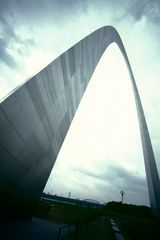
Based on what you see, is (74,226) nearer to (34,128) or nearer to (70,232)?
(70,232)

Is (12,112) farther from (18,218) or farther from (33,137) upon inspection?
(18,218)

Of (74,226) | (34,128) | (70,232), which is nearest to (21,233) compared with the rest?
(70,232)

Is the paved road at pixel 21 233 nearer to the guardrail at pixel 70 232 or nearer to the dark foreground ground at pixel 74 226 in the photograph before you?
the dark foreground ground at pixel 74 226

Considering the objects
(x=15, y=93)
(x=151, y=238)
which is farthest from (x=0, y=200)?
(x=151, y=238)

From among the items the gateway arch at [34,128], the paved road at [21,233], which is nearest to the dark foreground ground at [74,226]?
the paved road at [21,233]

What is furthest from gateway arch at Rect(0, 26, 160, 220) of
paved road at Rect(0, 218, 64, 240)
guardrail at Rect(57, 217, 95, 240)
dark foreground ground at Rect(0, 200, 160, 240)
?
guardrail at Rect(57, 217, 95, 240)

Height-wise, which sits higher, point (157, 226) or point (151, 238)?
point (157, 226)

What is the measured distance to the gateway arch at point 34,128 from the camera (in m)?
6.99

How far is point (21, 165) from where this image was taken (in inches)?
351

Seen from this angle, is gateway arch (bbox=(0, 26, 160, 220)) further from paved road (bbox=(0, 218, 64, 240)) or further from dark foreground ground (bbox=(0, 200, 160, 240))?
dark foreground ground (bbox=(0, 200, 160, 240))

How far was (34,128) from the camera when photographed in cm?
887

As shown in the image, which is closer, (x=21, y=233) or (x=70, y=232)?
(x=21, y=233)

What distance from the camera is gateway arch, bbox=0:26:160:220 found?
22.9 ft

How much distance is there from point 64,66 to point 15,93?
4.63 m
